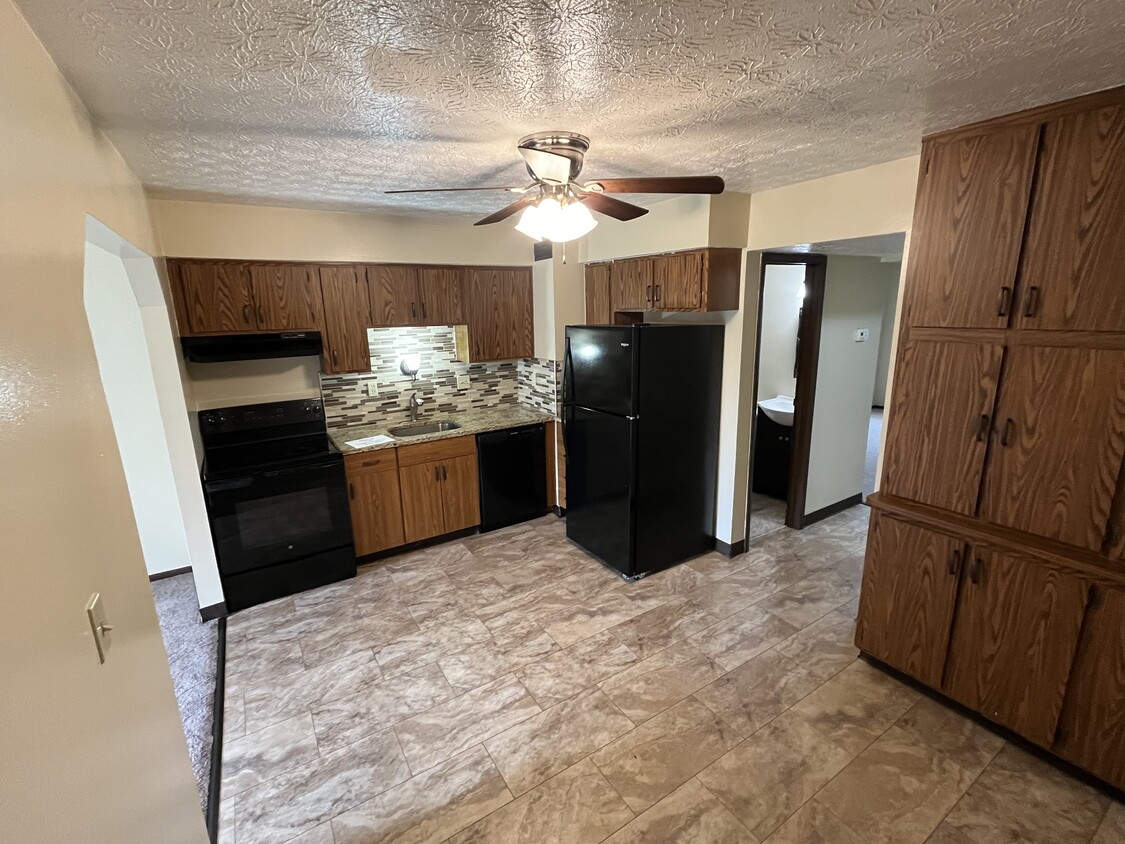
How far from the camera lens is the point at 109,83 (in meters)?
1.35

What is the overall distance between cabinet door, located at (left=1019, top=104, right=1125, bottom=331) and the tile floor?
1.69 m

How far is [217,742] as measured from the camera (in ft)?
6.83

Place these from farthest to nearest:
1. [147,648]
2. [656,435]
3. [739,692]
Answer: [656,435], [739,692], [147,648]

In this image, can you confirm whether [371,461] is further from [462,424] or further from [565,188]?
[565,188]

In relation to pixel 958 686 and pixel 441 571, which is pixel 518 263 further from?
pixel 958 686

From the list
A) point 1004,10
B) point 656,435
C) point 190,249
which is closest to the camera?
point 1004,10

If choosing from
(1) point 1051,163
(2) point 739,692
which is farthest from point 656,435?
(1) point 1051,163

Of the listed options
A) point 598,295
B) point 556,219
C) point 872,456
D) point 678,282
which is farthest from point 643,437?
point 872,456

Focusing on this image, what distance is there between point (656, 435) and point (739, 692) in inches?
55.6

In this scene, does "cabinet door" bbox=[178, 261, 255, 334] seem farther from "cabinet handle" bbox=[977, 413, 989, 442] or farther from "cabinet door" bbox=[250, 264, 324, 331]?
"cabinet handle" bbox=[977, 413, 989, 442]

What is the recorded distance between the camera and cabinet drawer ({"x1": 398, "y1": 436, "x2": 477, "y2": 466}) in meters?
3.45

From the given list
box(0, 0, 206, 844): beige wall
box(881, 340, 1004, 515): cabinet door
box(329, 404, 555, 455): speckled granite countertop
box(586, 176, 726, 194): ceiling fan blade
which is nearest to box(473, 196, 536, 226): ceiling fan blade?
box(586, 176, 726, 194): ceiling fan blade

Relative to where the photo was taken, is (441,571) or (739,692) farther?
(441,571)

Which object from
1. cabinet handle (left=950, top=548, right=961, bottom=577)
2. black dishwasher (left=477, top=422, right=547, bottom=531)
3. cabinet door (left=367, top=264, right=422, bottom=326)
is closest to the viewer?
cabinet handle (left=950, top=548, right=961, bottom=577)
